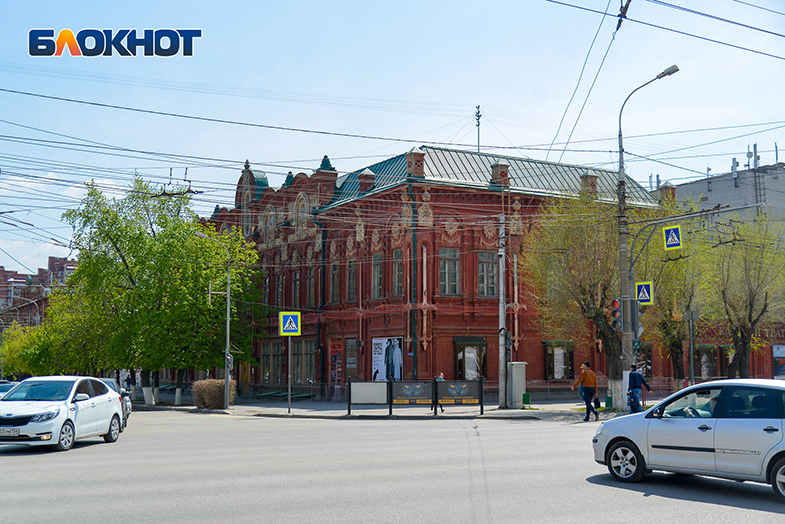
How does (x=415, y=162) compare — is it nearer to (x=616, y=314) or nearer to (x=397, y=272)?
(x=397, y=272)

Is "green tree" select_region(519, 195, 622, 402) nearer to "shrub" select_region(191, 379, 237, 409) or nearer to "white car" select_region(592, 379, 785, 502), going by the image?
"shrub" select_region(191, 379, 237, 409)

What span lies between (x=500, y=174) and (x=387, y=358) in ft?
38.1

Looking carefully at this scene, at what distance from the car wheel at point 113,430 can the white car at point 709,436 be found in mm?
11646

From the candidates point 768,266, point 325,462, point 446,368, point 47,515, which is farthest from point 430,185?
point 47,515

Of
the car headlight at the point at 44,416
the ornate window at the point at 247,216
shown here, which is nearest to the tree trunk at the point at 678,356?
the ornate window at the point at 247,216

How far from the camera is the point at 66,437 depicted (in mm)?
15664

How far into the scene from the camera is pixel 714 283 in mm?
37844

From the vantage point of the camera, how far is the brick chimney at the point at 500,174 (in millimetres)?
40750

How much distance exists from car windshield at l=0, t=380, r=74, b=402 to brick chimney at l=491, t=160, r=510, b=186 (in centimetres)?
2816

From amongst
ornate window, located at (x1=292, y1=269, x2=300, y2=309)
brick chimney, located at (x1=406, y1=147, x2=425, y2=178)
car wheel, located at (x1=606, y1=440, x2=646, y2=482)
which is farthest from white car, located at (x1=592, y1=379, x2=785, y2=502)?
ornate window, located at (x1=292, y1=269, x2=300, y2=309)

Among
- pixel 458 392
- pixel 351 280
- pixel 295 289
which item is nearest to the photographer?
pixel 458 392

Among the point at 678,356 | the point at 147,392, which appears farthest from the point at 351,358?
the point at 678,356

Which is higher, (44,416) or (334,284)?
(334,284)

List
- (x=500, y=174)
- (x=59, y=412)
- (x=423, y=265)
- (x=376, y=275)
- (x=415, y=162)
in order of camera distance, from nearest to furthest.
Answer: (x=59, y=412)
(x=423, y=265)
(x=415, y=162)
(x=500, y=174)
(x=376, y=275)
